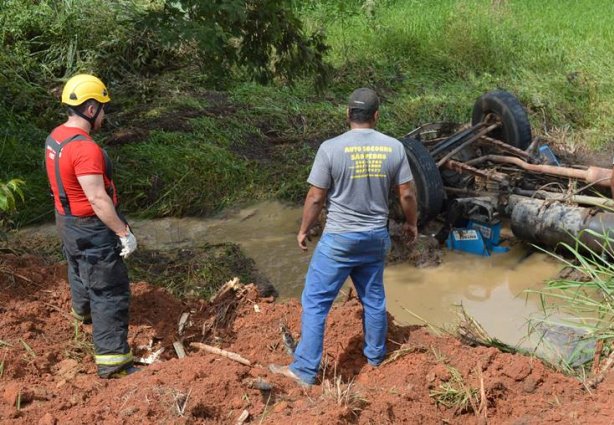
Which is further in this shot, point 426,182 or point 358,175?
point 426,182

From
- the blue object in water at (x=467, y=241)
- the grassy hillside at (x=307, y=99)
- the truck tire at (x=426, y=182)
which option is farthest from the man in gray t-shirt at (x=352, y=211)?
the grassy hillside at (x=307, y=99)

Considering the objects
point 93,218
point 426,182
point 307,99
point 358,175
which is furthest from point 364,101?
point 307,99

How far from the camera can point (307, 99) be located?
12.1 metres

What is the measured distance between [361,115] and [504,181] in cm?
371

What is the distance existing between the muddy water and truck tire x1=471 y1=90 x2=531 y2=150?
4.89ft

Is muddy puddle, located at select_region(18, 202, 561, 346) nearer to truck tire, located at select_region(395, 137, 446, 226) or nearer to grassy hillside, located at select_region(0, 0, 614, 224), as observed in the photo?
grassy hillside, located at select_region(0, 0, 614, 224)

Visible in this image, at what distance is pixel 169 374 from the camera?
13.1 feet

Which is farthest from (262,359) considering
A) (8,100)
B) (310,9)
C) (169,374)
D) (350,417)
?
(310,9)

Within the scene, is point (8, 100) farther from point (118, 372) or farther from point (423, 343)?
point (423, 343)

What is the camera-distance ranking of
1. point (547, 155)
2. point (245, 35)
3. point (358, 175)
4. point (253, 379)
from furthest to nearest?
point (547, 155)
point (245, 35)
point (358, 175)
point (253, 379)

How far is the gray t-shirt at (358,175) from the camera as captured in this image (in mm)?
4105

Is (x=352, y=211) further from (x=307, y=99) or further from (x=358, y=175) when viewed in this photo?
(x=307, y=99)

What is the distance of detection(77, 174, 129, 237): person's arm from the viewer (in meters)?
4.14

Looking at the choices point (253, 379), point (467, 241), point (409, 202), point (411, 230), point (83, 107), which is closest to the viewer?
point (253, 379)
